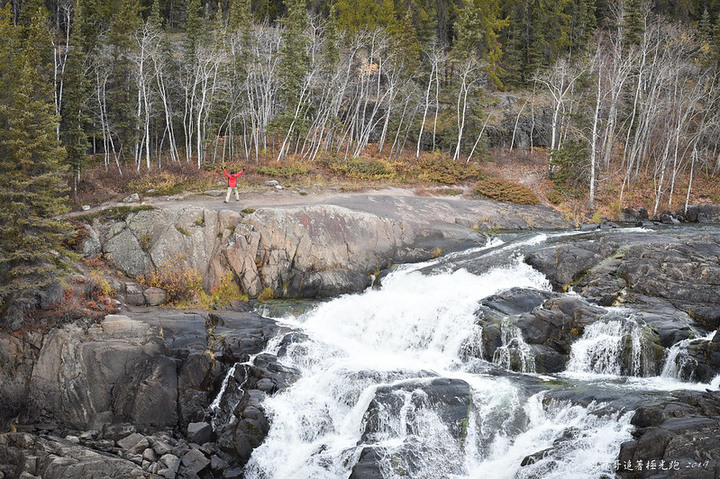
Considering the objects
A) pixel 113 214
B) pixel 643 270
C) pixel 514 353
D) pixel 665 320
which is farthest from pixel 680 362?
pixel 113 214

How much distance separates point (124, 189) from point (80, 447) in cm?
1819

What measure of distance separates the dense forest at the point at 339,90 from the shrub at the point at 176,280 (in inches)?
401

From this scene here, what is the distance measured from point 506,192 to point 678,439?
2488 cm

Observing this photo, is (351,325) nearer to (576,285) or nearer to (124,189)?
(576,285)

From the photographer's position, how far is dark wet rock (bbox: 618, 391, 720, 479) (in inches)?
371

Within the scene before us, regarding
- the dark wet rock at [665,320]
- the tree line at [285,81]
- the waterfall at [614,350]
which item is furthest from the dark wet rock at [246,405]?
the tree line at [285,81]

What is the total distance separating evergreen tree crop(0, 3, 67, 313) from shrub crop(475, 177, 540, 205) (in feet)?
81.5

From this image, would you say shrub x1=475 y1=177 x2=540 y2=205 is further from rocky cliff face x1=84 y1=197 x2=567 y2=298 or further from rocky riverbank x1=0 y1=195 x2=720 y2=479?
rocky riverbank x1=0 y1=195 x2=720 y2=479

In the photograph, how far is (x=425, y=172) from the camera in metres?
37.9

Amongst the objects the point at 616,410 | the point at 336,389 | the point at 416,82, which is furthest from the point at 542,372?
the point at 416,82

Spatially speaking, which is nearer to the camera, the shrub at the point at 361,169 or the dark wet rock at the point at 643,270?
the dark wet rock at the point at 643,270

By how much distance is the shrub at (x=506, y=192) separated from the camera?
3306cm

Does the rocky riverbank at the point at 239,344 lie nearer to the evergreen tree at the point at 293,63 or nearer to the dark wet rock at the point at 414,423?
the dark wet rock at the point at 414,423

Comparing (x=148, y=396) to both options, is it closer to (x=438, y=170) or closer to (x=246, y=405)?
(x=246, y=405)
